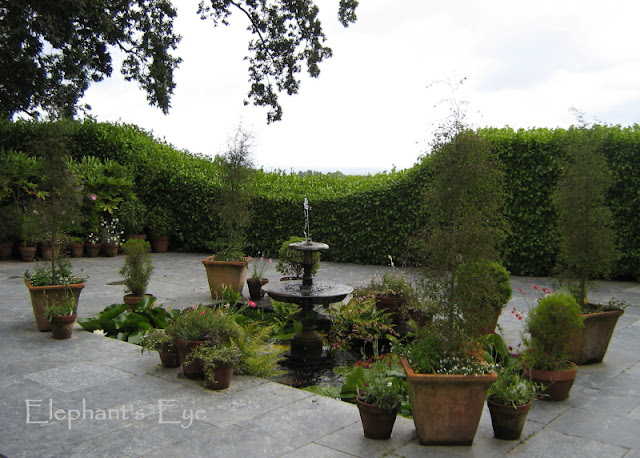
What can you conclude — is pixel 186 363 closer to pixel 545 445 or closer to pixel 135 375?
pixel 135 375

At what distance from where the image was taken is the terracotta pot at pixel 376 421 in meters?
3.62

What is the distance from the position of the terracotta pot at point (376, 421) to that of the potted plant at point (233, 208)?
512cm

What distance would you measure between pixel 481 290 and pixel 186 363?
2550 mm

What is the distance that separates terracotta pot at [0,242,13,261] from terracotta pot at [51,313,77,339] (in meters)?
7.05

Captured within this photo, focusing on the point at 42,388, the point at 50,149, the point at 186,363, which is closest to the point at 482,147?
→ the point at 186,363

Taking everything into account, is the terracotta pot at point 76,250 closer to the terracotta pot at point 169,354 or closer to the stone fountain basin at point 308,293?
the stone fountain basin at point 308,293

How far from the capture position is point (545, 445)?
365cm

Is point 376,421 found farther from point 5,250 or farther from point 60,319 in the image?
point 5,250

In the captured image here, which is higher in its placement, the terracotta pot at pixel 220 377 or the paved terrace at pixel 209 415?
the terracotta pot at pixel 220 377

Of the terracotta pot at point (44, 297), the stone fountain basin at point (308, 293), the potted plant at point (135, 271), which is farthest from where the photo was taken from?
the potted plant at point (135, 271)

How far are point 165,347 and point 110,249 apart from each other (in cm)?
878

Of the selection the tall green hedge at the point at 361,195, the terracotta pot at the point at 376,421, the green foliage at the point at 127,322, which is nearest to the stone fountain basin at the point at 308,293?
the green foliage at the point at 127,322

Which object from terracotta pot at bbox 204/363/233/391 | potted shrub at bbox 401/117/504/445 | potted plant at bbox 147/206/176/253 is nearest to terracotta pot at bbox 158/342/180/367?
terracotta pot at bbox 204/363/233/391

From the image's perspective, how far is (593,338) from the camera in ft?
17.9
